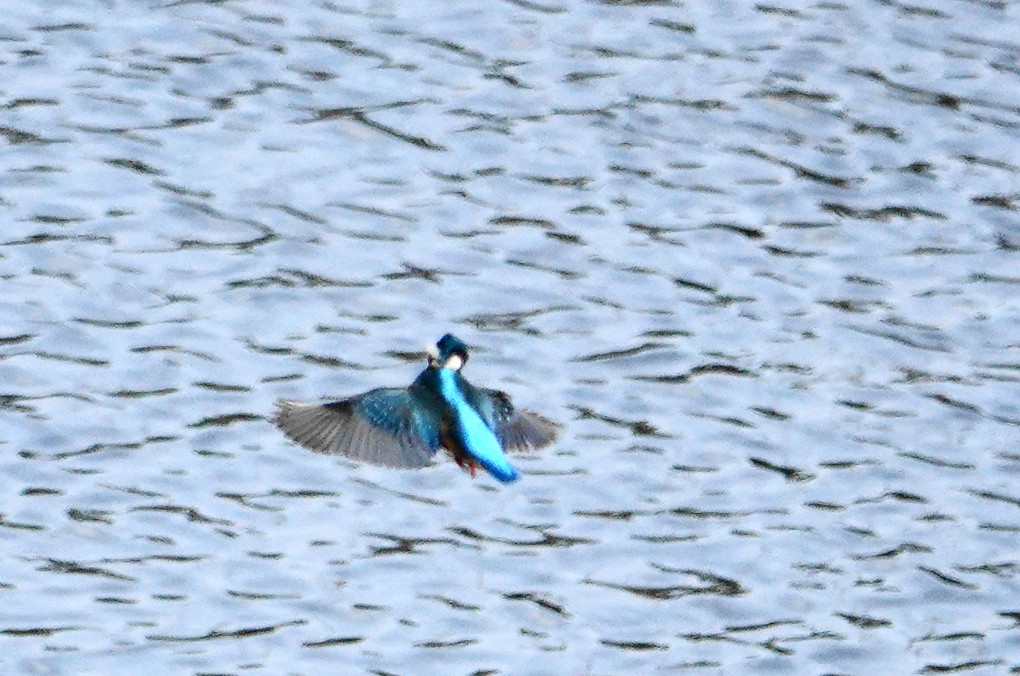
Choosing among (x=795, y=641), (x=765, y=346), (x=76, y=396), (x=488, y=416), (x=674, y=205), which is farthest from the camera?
(x=674, y=205)

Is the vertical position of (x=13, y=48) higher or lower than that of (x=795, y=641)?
higher

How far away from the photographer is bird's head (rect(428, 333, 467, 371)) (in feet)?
29.2

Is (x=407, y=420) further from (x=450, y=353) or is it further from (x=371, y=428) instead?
(x=450, y=353)

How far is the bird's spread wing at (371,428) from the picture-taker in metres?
8.89

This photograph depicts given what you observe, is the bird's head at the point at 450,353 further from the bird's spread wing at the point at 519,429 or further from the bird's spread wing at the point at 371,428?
the bird's spread wing at the point at 519,429

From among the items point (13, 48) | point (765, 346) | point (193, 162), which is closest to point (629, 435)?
point (765, 346)

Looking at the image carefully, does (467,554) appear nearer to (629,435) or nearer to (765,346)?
(629,435)

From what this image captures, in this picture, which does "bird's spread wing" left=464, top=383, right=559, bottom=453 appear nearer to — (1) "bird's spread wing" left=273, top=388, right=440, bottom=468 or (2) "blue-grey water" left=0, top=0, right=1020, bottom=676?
(1) "bird's spread wing" left=273, top=388, right=440, bottom=468

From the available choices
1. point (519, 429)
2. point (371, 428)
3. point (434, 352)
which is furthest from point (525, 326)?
point (371, 428)

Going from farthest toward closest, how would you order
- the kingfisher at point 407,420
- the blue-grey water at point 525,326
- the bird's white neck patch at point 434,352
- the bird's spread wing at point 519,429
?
the blue-grey water at point 525,326, the bird's spread wing at point 519,429, the bird's white neck patch at point 434,352, the kingfisher at point 407,420

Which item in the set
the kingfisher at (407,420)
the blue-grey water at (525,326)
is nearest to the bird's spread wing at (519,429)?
the kingfisher at (407,420)

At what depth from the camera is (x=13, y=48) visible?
558 inches

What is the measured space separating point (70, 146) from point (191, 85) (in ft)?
2.95

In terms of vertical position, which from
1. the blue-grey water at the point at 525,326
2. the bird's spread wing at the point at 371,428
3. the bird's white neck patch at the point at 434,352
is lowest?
the blue-grey water at the point at 525,326
